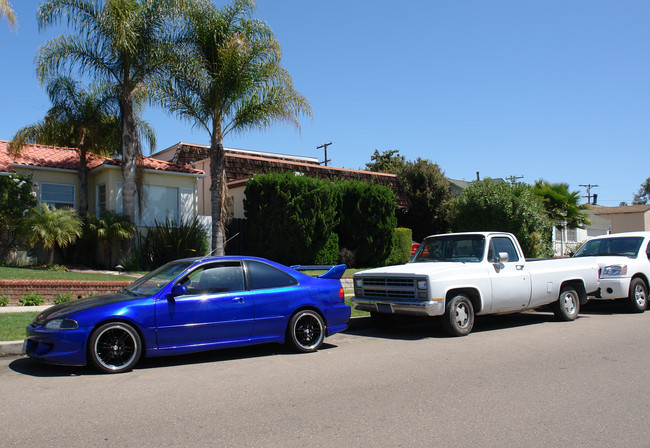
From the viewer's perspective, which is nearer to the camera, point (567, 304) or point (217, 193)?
point (567, 304)

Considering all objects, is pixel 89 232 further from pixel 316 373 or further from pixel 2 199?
pixel 316 373

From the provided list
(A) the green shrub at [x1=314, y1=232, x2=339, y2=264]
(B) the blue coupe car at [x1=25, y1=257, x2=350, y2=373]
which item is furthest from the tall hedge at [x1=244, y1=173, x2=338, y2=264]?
(B) the blue coupe car at [x1=25, y1=257, x2=350, y2=373]

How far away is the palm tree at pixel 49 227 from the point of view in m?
15.7

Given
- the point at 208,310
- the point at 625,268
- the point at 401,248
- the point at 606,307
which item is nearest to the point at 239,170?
the point at 401,248

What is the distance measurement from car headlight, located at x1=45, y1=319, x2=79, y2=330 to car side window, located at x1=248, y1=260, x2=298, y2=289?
2348 millimetres

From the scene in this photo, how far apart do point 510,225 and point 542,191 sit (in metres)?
4.75

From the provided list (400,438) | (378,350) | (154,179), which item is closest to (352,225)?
(154,179)

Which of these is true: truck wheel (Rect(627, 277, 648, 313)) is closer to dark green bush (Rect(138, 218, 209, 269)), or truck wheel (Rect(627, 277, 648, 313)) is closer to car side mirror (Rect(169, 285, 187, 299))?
car side mirror (Rect(169, 285, 187, 299))

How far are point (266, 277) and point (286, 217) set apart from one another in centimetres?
1091

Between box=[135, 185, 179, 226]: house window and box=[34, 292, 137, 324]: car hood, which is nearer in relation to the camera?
box=[34, 292, 137, 324]: car hood

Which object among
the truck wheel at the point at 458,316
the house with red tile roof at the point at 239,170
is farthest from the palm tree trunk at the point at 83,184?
the truck wheel at the point at 458,316

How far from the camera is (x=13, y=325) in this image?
882 cm

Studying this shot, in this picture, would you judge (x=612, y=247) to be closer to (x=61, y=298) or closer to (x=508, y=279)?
(x=508, y=279)

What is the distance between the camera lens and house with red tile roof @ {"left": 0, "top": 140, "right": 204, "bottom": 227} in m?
18.8
